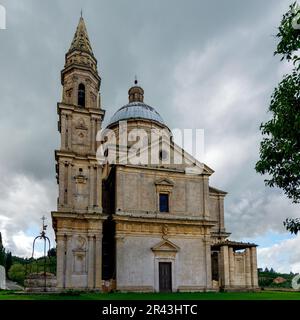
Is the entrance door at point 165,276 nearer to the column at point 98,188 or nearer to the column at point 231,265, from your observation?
the column at point 231,265

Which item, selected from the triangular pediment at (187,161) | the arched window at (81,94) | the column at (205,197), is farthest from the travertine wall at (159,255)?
the arched window at (81,94)

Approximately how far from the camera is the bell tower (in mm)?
27094

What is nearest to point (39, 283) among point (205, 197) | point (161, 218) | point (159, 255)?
point (159, 255)

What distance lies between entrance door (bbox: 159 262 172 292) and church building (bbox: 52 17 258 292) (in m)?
0.07

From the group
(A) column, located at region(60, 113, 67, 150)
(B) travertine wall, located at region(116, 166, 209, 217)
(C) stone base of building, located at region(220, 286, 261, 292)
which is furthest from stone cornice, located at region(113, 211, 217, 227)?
(A) column, located at region(60, 113, 67, 150)

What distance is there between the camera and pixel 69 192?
2820 centimetres

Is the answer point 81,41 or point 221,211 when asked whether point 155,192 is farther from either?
point 81,41

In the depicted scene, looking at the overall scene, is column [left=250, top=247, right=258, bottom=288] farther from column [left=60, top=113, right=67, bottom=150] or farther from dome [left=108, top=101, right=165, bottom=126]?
column [left=60, top=113, right=67, bottom=150]

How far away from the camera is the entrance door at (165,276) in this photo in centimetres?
2939

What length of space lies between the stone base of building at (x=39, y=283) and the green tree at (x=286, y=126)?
15.9 meters
